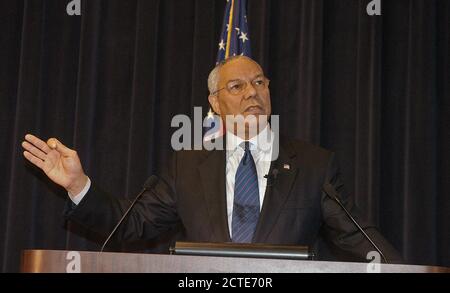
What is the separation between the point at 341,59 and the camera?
158 inches

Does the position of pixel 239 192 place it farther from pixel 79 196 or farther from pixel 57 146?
pixel 57 146

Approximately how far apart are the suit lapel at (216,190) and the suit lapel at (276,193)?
162 millimetres

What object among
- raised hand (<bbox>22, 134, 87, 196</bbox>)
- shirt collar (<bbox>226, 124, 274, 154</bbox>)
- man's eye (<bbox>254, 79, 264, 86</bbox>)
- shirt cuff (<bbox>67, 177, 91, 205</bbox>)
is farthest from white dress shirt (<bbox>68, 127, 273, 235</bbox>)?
raised hand (<bbox>22, 134, 87, 196</bbox>)

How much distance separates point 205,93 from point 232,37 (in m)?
0.41

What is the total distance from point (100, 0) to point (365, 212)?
85.9 inches

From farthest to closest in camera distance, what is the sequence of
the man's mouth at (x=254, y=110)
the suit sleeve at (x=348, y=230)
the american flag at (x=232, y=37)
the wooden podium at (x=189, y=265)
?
the american flag at (x=232, y=37), the man's mouth at (x=254, y=110), the suit sleeve at (x=348, y=230), the wooden podium at (x=189, y=265)

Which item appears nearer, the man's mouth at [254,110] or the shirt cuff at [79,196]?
the shirt cuff at [79,196]

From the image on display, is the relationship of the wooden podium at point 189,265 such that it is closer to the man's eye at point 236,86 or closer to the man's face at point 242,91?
the man's face at point 242,91

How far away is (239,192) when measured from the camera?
2.97m

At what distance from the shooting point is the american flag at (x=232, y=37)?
3.76 meters

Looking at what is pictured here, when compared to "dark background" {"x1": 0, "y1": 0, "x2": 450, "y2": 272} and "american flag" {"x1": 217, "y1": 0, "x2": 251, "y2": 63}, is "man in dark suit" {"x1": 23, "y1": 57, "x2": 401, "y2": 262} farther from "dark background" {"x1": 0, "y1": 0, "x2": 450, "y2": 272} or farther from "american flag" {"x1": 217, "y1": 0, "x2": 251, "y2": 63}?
"dark background" {"x1": 0, "y1": 0, "x2": 450, "y2": 272}

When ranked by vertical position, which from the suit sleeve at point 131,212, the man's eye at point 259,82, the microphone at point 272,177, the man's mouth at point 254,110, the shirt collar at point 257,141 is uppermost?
the man's eye at point 259,82

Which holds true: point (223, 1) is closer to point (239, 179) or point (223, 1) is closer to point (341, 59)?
point (341, 59)

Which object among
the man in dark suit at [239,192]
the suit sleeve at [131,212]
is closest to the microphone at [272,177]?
the man in dark suit at [239,192]
